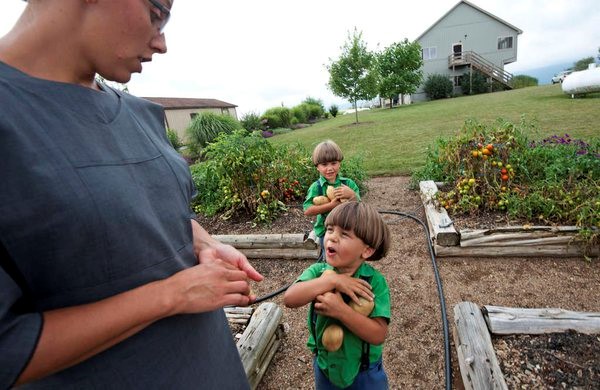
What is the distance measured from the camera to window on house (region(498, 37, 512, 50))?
30.8 metres

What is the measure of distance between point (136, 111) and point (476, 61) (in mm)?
36199

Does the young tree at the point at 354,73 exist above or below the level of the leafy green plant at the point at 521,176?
above

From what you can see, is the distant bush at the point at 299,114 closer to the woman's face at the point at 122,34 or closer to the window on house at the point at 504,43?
the window on house at the point at 504,43

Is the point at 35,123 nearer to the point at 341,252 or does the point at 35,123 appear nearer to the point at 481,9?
the point at 341,252

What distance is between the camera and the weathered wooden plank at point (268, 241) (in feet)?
13.5

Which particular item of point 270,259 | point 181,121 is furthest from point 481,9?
point 270,259

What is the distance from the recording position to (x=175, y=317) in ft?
3.18

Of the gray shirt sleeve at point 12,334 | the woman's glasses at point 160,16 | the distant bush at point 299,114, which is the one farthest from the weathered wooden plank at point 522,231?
the distant bush at point 299,114

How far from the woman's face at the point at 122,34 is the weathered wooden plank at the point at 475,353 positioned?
2445 millimetres

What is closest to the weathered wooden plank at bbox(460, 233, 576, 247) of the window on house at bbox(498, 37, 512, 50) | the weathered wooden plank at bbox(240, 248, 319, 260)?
the weathered wooden plank at bbox(240, 248, 319, 260)

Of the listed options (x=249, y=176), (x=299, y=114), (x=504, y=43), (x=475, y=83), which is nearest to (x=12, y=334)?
(x=249, y=176)

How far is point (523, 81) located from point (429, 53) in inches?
385

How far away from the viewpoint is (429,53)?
106 feet

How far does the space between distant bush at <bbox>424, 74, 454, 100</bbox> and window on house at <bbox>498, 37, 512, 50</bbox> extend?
6.39 meters
